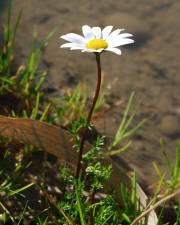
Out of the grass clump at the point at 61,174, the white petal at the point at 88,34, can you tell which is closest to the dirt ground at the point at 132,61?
the grass clump at the point at 61,174

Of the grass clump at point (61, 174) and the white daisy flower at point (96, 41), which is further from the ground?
the white daisy flower at point (96, 41)

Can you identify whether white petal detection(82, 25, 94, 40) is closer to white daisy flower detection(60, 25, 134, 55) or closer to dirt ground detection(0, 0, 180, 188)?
white daisy flower detection(60, 25, 134, 55)

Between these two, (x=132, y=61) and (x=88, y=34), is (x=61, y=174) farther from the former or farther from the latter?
(x=132, y=61)

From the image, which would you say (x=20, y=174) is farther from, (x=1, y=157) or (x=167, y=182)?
(x=167, y=182)

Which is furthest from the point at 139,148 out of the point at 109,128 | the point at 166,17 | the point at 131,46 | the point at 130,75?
the point at 166,17

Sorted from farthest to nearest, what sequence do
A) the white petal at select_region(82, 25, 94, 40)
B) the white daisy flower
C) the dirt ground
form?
the dirt ground → the white petal at select_region(82, 25, 94, 40) → the white daisy flower

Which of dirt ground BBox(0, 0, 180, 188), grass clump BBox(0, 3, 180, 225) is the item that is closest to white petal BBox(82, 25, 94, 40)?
grass clump BBox(0, 3, 180, 225)

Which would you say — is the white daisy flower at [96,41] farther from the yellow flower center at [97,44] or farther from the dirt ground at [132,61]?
the dirt ground at [132,61]
